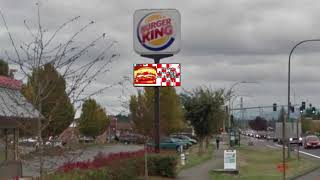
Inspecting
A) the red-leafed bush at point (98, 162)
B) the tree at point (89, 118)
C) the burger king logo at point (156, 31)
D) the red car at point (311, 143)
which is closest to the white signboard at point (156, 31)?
the burger king logo at point (156, 31)

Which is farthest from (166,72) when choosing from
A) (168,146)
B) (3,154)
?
(168,146)

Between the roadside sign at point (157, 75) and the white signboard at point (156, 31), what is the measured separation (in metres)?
2.12

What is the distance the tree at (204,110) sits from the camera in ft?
197

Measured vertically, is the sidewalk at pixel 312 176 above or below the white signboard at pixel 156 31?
below

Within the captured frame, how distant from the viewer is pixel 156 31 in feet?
113

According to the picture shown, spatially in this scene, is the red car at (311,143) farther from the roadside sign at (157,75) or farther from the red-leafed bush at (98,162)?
the red-leafed bush at (98,162)

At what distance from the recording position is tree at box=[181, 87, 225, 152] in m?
60.0

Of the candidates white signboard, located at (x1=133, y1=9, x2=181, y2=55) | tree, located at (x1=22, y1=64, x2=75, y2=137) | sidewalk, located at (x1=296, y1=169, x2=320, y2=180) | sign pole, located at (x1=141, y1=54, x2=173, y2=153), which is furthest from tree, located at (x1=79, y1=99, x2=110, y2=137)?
sidewalk, located at (x1=296, y1=169, x2=320, y2=180)

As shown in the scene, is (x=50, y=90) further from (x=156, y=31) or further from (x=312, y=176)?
(x=312, y=176)

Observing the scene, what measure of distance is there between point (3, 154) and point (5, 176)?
2.95 ft

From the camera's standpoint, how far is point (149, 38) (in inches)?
1353

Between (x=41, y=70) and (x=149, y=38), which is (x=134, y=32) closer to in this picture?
(x=149, y=38)

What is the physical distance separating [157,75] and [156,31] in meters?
3.21

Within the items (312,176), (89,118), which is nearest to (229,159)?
(312,176)
